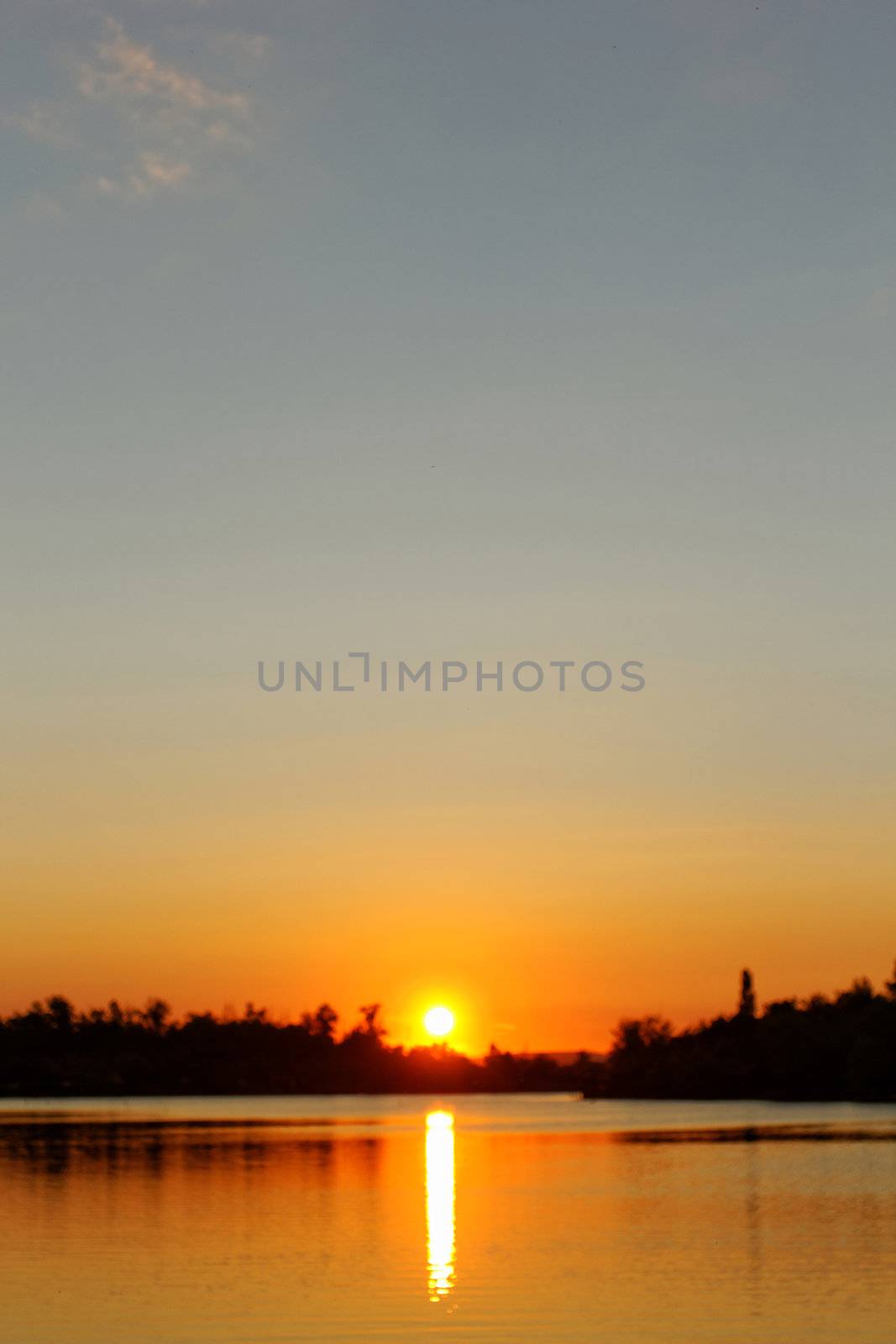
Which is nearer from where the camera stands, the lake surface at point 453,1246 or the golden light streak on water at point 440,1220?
the lake surface at point 453,1246

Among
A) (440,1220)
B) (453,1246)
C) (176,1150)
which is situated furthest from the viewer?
(176,1150)

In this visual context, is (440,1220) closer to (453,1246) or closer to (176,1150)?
(453,1246)

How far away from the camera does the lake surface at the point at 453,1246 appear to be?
31266mm

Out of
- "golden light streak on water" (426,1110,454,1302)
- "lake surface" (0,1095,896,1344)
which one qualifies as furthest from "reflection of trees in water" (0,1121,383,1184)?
"golden light streak on water" (426,1110,454,1302)

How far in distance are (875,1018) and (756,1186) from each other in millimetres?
109800

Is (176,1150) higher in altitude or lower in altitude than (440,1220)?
lower

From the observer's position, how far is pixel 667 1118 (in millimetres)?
151375

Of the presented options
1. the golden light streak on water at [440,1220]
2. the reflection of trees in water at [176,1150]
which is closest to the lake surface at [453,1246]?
the golden light streak on water at [440,1220]

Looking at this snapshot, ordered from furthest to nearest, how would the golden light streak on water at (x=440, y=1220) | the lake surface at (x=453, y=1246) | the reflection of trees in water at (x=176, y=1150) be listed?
the reflection of trees in water at (x=176, y=1150) < the golden light streak on water at (x=440, y=1220) < the lake surface at (x=453, y=1246)

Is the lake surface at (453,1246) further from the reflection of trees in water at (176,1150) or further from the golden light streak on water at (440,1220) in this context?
the reflection of trees in water at (176,1150)

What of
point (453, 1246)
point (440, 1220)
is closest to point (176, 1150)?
point (440, 1220)

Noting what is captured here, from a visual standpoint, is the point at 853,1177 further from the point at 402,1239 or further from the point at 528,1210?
the point at 402,1239

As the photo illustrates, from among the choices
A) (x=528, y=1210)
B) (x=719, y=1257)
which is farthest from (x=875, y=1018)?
(x=719, y=1257)

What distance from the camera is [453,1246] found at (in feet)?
142
